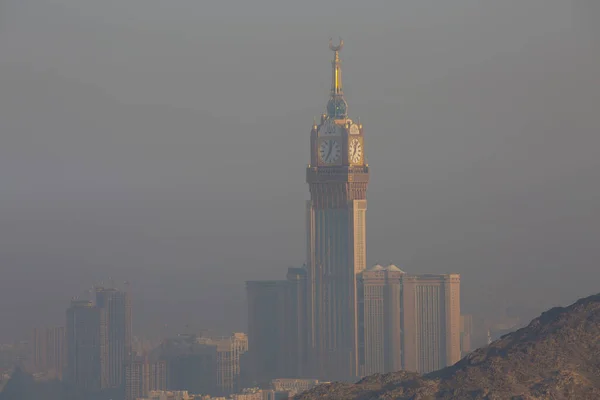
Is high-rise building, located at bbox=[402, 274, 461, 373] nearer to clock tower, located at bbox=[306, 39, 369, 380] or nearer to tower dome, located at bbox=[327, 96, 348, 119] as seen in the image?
clock tower, located at bbox=[306, 39, 369, 380]

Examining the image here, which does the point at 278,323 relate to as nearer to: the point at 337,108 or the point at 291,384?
the point at 337,108

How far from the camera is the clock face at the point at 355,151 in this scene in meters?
123

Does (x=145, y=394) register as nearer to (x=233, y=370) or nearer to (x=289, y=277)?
(x=233, y=370)

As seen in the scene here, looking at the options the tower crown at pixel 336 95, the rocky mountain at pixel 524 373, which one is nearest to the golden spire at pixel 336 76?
the tower crown at pixel 336 95

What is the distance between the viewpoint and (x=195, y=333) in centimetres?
11362

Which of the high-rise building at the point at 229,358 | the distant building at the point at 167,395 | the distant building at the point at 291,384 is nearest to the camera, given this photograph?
the distant building at the point at 167,395

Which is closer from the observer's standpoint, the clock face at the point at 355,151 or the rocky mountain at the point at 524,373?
the rocky mountain at the point at 524,373

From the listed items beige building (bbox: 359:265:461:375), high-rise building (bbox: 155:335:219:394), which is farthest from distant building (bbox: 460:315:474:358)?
high-rise building (bbox: 155:335:219:394)

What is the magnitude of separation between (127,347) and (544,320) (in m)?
84.2

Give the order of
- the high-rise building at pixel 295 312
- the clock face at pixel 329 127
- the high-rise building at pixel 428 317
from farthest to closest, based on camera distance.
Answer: the clock face at pixel 329 127 → the high-rise building at pixel 295 312 → the high-rise building at pixel 428 317

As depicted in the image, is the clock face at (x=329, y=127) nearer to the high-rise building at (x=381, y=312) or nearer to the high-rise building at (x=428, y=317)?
the high-rise building at (x=381, y=312)

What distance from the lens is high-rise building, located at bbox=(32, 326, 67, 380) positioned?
359 ft

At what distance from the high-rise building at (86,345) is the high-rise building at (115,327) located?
1.31 ft

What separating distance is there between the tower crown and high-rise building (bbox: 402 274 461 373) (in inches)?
482
